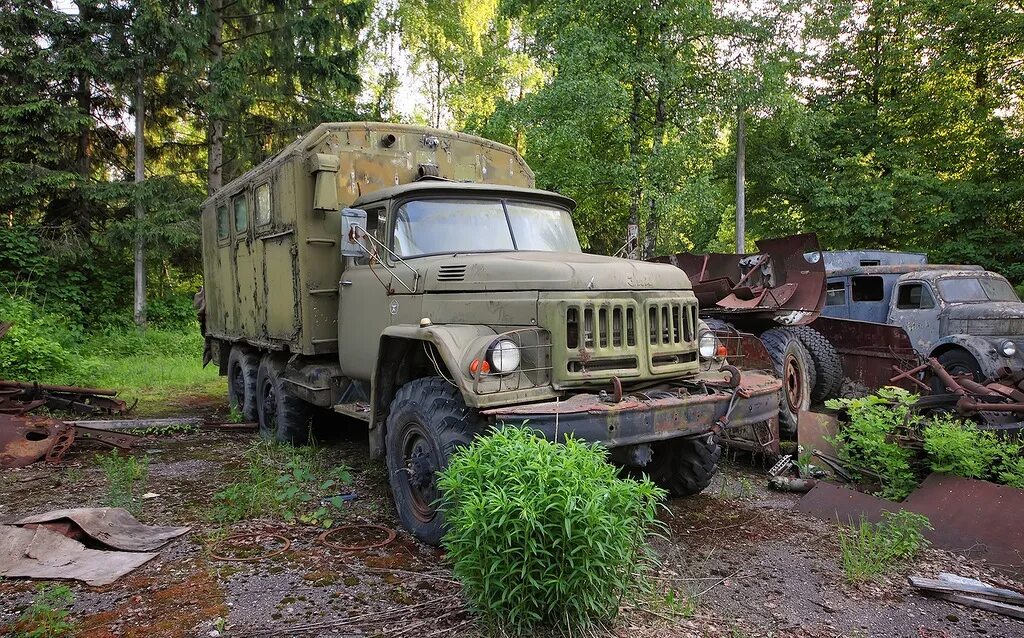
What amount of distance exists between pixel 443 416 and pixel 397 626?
4.21 feet

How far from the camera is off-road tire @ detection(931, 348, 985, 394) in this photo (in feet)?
27.1

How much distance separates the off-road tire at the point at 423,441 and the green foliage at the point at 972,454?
11.3ft

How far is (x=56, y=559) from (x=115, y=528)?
0.49m

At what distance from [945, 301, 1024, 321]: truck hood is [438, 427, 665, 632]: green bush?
8027 mm

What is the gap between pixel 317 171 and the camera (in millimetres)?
6043

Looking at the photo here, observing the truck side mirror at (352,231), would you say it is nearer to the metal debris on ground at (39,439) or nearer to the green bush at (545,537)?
the green bush at (545,537)

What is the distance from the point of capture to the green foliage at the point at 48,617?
10.7 ft

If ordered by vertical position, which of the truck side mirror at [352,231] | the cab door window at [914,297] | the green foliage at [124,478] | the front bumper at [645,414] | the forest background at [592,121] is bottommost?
the green foliage at [124,478]

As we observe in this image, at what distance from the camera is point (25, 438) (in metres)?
6.86

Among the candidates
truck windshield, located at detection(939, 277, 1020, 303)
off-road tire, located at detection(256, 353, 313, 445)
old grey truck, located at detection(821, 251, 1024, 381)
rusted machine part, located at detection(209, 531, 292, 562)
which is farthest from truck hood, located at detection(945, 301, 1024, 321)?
rusted machine part, located at detection(209, 531, 292, 562)

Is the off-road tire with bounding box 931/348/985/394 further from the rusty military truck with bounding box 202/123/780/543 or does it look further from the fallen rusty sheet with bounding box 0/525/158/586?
the fallen rusty sheet with bounding box 0/525/158/586

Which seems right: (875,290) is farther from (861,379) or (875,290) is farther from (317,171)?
(317,171)

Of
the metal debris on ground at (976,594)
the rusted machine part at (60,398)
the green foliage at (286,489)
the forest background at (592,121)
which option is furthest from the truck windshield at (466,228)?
the forest background at (592,121)

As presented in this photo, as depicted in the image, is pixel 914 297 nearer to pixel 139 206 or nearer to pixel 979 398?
pixel 979 398
